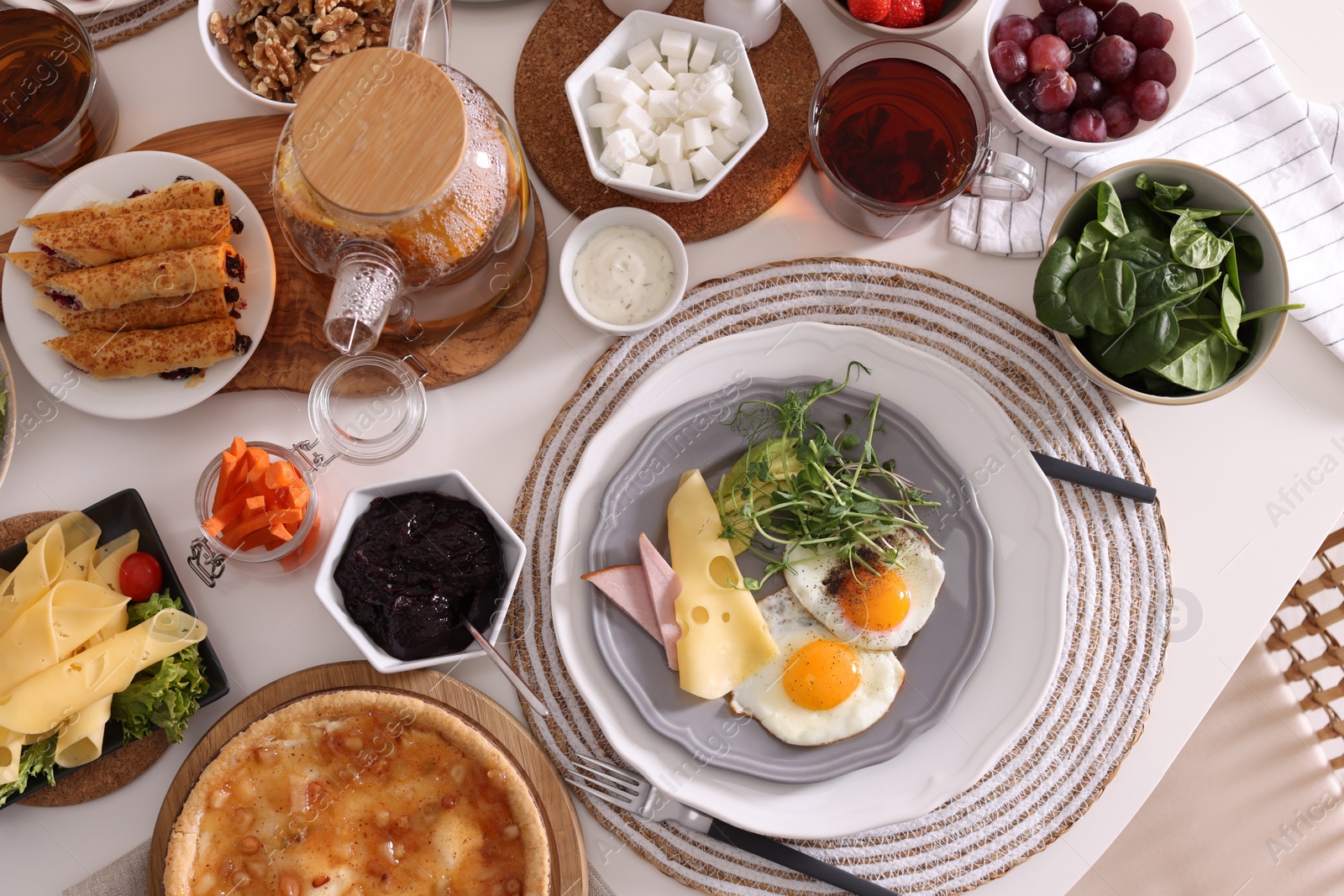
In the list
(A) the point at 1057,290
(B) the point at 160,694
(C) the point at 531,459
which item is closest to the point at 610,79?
(C) the point at 531,459

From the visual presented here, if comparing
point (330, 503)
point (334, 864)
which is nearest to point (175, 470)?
point (330, 503)

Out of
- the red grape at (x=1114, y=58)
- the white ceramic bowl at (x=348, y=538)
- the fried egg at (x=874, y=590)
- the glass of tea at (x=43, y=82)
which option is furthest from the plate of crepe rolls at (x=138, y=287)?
the red grape at (x=1114, y=58)

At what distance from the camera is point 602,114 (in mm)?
1944

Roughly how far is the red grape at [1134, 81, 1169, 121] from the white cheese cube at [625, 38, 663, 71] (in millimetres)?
894

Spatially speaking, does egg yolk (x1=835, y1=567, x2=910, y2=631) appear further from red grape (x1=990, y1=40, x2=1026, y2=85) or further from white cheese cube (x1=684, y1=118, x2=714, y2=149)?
red grape (x1=990, y1=40, x2=1026, y2=85)

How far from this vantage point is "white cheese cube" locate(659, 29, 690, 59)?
195 centimetres

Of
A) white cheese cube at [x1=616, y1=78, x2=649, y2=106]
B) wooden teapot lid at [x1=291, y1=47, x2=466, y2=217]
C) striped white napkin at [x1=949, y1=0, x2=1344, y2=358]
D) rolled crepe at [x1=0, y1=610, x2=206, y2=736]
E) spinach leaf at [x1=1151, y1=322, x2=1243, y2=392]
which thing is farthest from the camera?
striped white napkin at [x1=949, y1=0, x2=1344, y2=358]

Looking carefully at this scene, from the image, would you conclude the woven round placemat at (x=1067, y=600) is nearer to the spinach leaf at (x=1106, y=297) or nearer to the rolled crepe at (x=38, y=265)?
the spinach leaf at (x=1106, y=297)

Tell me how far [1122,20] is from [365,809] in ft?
8.19

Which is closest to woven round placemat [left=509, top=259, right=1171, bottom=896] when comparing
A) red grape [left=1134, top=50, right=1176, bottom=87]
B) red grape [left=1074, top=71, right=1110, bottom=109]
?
red grape [left=1074, top=71, right=1110, bottom=109]

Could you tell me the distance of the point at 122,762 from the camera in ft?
6.20

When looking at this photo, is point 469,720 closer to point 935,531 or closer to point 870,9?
point 935,531

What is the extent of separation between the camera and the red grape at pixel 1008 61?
192 cm

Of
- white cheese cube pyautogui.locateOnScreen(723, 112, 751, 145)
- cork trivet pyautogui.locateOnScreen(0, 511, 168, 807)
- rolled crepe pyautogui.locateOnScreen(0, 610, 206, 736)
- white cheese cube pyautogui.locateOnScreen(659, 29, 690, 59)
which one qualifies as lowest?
cork trivet pyautogui.locateOnScreen(0, 511, 168, 807)
